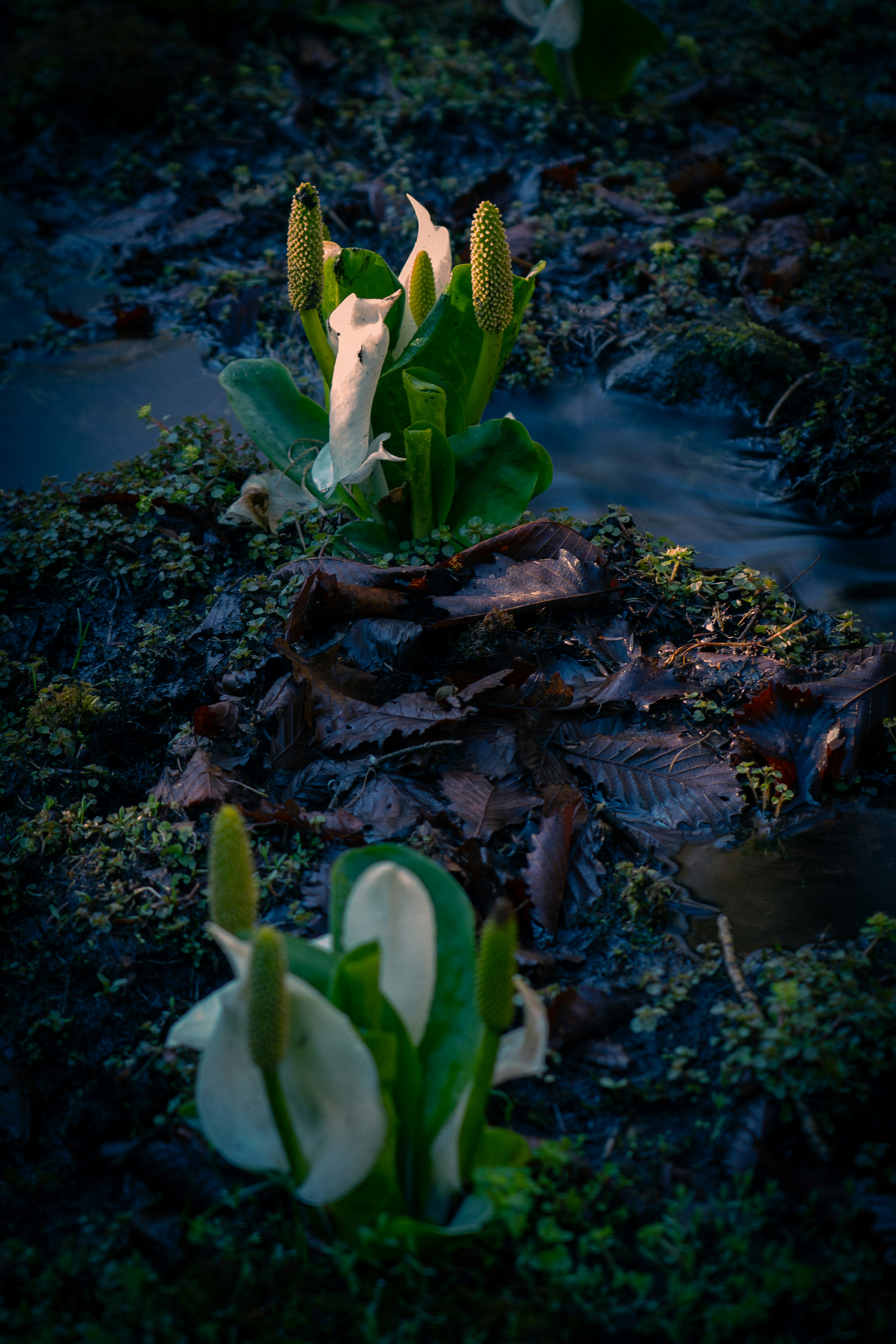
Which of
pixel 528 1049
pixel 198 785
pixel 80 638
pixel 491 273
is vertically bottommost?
pixel 80 638

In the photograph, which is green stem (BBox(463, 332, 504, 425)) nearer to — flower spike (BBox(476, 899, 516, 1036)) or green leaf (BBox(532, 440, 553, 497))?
green leaf (BBox(532, 440, 553, 497))

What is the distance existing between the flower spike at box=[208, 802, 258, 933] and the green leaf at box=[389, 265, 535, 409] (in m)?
1.48

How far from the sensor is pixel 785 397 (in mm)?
3295

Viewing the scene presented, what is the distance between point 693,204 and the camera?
4312 millimetres

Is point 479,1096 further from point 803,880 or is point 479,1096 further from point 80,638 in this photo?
point 80,638

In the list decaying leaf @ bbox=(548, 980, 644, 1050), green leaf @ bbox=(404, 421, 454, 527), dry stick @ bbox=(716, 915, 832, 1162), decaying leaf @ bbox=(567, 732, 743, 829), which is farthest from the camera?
green leaf @ bbox=(404, 421, 454, 527)

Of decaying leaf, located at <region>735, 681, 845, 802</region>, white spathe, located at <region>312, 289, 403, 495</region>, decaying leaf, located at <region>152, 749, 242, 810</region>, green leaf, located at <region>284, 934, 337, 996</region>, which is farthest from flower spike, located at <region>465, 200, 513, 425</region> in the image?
green leaf, located at <region>284, 934, 337, 996</region>

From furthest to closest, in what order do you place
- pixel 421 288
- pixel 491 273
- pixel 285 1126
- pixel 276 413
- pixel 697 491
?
pixel 697 491 → pixel 276 413 → pixel 421 288 → pixel 491 273 → pixel 285 1126

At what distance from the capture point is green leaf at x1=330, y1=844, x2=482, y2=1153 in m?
1.27

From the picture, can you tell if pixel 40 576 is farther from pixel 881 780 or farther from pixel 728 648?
pixel 881 780

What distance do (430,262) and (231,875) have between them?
1.75 m

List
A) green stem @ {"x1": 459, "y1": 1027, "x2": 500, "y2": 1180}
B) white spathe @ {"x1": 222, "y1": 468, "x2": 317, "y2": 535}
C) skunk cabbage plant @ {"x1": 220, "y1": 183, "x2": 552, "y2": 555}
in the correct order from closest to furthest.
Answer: green stem @ {"x1": 459, "y1": 1027, "x2": 500, "y2": 1180} < skunk cabbage plant @ {"x1": 220, "y1": 183, "x2": 552, "y2": 555} < white spathe @ {"x1": 222, "y1": 468, "x2": 317, "y2": 535}

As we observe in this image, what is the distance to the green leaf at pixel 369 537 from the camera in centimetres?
257

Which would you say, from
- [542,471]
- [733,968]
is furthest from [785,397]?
[733,968]
